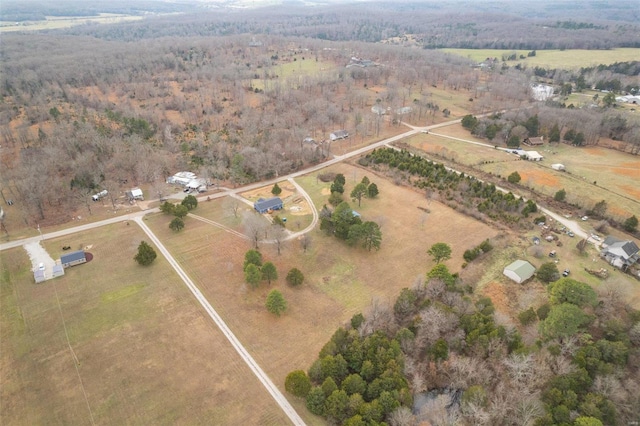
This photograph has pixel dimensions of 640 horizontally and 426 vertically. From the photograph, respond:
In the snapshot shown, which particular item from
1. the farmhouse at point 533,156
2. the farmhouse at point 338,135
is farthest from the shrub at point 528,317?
the farmhouse at point 338,135

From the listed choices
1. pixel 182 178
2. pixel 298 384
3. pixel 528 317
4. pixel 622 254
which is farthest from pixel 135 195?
pixel 622 254

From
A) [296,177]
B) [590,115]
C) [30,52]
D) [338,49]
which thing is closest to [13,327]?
[296,177]

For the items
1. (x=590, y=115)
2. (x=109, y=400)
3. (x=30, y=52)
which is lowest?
(x=109, y=400)

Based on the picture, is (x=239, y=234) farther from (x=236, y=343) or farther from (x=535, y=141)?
(x=535, y=141)

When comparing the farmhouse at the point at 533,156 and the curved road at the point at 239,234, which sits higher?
the farmhouse at the point at 533,156

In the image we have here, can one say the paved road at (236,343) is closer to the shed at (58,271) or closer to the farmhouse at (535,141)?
the shed at (58,271)

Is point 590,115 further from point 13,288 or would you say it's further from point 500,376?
point 13,288

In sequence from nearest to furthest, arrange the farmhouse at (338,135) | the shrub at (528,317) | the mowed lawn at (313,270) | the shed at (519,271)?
the mowed lawn at (313,270) < the shrub at (528,317) < the shed at (519,271) < the farmhouse at (338,135)
